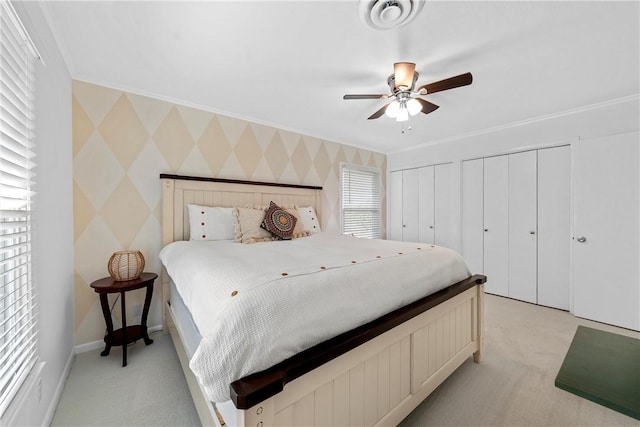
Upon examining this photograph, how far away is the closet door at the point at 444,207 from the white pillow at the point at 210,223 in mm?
3211

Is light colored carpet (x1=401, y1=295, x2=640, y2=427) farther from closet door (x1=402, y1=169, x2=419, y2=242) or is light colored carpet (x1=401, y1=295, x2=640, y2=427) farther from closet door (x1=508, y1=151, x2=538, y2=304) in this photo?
closet door (x1=402, y1=169, x2=419, y2=242)

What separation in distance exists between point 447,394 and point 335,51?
7.93 ft

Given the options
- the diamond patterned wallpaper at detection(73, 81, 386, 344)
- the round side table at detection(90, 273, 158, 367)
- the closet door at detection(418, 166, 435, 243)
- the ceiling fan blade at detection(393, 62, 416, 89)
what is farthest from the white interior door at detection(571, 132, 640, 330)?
the round side table at detection(90, 273, 158, 367)

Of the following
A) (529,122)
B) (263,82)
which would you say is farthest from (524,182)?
(263,82)

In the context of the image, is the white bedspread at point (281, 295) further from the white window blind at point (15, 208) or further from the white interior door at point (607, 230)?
the white interior door at point (607, 230)

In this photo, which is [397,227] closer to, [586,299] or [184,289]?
[586,299]

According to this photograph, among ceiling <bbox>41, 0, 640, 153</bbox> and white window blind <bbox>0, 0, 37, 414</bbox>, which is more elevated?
ceiling <bbox>41, 0, 640, 153</bbox>

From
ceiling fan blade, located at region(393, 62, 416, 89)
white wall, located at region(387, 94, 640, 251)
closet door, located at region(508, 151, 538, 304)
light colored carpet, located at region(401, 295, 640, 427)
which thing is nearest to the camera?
light colored carpet, located at region(401, 295, 640, 427)

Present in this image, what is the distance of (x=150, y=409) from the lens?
62.9 inches

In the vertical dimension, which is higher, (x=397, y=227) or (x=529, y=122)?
(x=529, y=122)

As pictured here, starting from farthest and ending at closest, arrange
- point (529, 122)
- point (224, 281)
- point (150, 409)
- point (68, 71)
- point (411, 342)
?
1. point (529, 122)
2. point (68, 71)
3. point (150, 409)
4. point (411, 342)
5. point (224, 281)

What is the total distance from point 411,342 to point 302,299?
780mm

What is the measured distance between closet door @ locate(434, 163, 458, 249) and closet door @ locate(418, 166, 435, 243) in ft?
0.23

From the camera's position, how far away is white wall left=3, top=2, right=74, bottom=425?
137 centimetres
